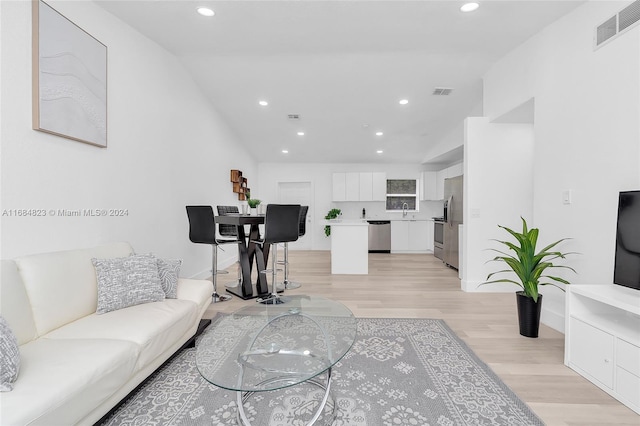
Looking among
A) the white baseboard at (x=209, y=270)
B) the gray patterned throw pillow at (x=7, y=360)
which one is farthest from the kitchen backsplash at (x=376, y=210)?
the gray patterned throw pillow at (x=7, y=360)

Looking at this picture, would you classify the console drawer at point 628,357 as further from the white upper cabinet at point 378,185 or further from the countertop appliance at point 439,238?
the white upper cabinet at point 378,185

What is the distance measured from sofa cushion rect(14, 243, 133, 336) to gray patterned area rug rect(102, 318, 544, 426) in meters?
0.65

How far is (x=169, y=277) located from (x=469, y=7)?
3434 millimetres

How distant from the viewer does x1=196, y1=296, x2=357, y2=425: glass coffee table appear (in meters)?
1.32

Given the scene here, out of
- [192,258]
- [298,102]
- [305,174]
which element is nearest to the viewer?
[192,258]

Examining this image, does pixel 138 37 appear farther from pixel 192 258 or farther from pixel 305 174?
pixel 305 174

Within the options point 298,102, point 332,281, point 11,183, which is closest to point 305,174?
point 298,102

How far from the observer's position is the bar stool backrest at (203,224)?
342 centimetres

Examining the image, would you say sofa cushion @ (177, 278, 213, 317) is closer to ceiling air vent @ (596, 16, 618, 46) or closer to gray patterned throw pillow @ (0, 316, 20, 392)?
gray patterned throw pillow @ (0, 316, 20, 392)

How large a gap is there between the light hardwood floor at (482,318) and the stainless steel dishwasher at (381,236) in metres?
1.51

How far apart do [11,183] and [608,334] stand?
3.79 meters

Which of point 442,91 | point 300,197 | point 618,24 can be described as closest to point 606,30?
point 618,24

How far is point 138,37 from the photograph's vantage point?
2.95 m

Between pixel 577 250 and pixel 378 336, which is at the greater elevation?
pixel 577 250
